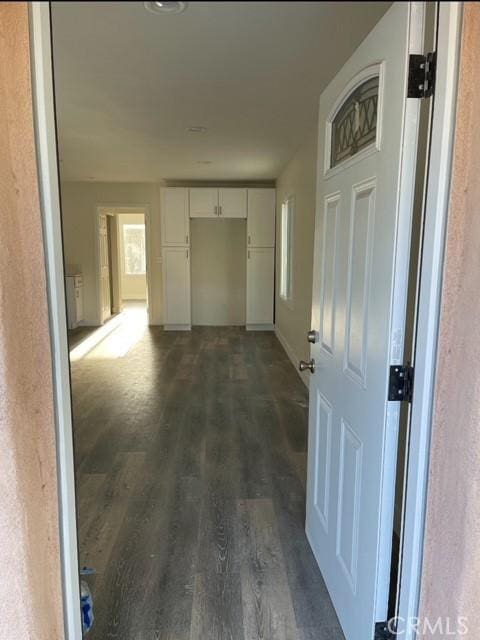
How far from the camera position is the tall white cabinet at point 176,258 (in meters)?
7.07

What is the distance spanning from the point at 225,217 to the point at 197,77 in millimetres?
4405

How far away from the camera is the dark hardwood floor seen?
66.8 inches

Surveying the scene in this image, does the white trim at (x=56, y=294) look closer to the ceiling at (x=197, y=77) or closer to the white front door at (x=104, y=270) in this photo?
the ceiling at (x=197, y=77)

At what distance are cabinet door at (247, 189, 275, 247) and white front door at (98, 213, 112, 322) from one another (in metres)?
2.84

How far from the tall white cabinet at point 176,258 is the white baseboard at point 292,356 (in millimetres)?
1693

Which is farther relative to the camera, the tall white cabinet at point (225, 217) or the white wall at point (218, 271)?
the white wall at point (218, 271)

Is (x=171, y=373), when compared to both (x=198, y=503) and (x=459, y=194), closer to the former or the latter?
(x=198, y=503)

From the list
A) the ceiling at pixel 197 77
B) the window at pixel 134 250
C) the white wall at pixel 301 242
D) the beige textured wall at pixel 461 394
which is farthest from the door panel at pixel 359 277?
the window at pixel 134 250

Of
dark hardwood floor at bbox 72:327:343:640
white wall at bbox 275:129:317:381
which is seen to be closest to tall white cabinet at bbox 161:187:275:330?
white wall at bbox 275:129:317:381

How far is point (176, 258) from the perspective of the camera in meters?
7.26

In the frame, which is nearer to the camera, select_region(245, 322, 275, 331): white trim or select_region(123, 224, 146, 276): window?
select_region(245, 322, 275, 331): white trim

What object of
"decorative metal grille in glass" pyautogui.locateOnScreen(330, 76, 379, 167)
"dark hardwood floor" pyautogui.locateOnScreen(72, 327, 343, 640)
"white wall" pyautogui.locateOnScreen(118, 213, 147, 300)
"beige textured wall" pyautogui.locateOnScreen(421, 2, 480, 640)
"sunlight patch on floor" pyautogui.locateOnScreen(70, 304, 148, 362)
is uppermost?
"decorative metal grille in glass" pyautogui.locateOnScreen(330, 76, 379, 167)

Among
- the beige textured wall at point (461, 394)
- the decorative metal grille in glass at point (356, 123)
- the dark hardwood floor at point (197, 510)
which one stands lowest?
the dark hardwood floor at point (197, 510)

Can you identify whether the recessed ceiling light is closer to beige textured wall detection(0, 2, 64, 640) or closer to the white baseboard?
beige textured wall detection(0, 2, 64, 640)
